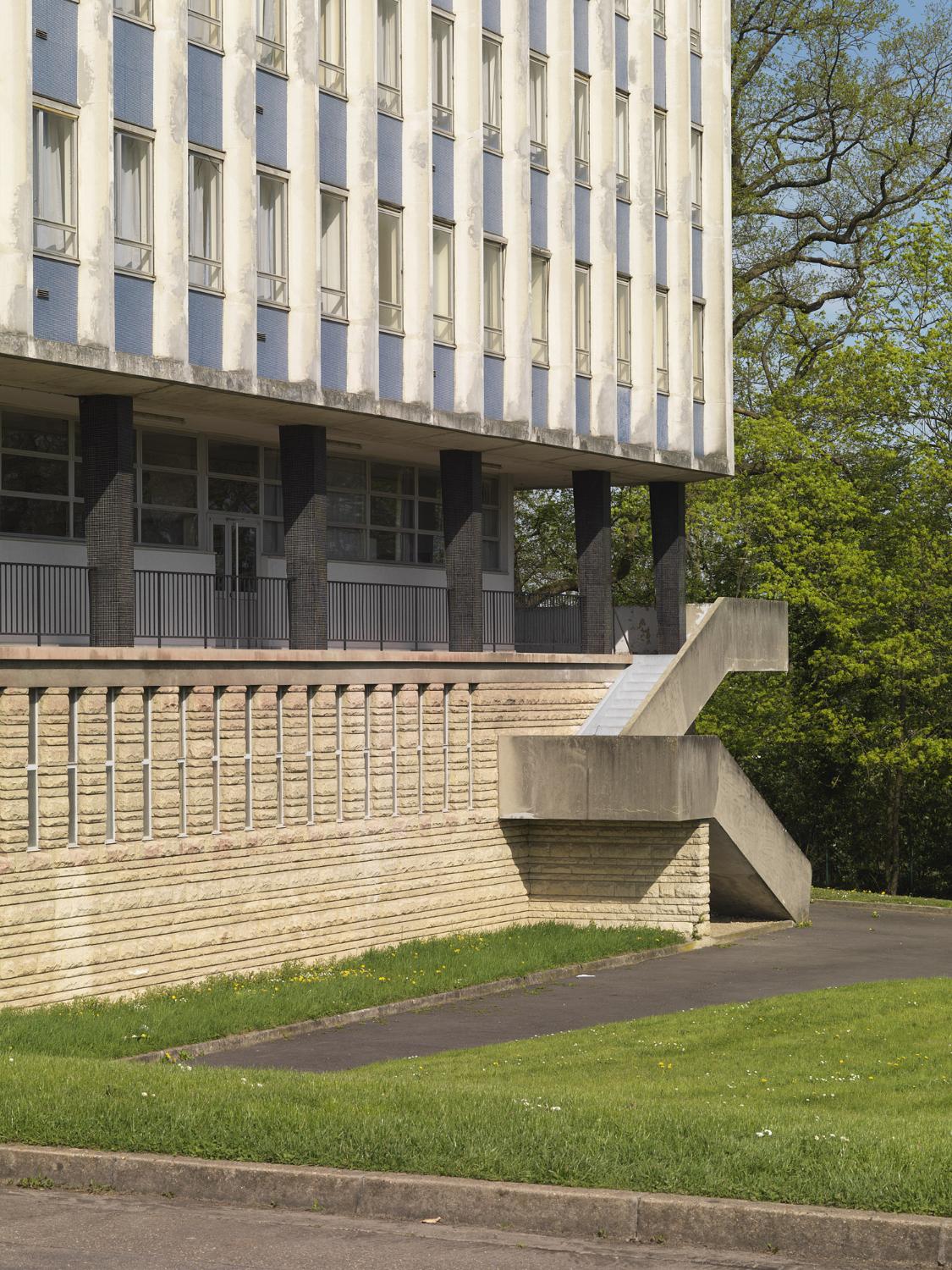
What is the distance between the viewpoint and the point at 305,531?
87.2 ft

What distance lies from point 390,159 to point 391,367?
2.92 m

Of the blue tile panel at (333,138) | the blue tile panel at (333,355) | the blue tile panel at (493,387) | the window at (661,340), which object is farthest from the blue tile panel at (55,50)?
the window at (661,340)

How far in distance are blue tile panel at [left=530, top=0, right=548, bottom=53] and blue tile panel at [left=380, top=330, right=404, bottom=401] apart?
650cm

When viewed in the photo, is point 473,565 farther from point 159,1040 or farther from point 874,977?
point 159,1040

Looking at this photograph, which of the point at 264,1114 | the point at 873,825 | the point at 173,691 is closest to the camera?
the point at 264,1114

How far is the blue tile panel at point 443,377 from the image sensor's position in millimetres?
28609

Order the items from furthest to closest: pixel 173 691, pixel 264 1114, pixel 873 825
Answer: pixel 873 825 → pixel 173 691 → pixel 264 1114

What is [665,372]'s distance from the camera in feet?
113

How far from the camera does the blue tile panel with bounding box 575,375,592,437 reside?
31955 mm

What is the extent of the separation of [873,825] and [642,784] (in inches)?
779

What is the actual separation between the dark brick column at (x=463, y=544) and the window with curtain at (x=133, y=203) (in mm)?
7980

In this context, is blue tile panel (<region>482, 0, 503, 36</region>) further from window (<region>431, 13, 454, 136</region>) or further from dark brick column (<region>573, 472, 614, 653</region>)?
dark brick column (<region>573, 472, 614, 653</region>)

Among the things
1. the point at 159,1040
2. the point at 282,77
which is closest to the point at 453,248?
the point at 282,77

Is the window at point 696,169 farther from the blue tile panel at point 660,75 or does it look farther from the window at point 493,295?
the window at point 493,295
